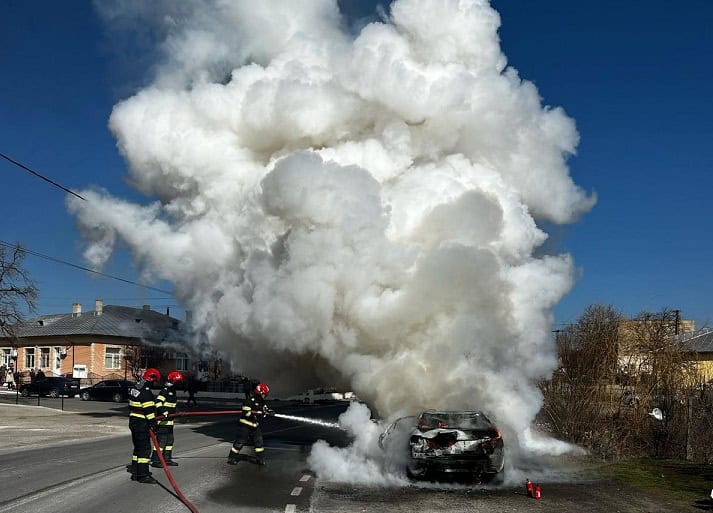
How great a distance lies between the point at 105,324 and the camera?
207 ft

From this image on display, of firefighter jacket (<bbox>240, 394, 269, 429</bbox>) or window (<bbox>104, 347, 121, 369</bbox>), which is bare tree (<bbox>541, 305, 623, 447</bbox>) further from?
window (<bbox>104, 347, 121, 369</bbox>)

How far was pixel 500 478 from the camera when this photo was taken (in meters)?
12.9

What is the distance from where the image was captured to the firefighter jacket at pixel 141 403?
515 inches

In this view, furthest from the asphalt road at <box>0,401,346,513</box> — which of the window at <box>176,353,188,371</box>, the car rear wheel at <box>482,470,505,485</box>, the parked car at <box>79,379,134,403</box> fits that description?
the window at <box>176,353,188,371</box>

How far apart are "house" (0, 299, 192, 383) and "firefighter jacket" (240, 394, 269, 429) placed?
38263 millimetres

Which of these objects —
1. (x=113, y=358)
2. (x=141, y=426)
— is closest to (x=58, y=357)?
(x=113, y=358)

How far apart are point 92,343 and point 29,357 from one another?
926cm

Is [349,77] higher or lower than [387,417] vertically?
higher

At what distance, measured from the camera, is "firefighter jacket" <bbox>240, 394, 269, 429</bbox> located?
15.9m

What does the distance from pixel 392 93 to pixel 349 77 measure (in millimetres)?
1504

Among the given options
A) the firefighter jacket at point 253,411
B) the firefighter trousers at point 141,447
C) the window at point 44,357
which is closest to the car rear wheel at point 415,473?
the firefighter jacket at point 253,411

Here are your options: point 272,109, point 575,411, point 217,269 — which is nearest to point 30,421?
point 217,269

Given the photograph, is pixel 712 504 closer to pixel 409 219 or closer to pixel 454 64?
pixel 409 219

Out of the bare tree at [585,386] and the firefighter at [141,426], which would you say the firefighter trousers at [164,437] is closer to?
the firefighter at [141,426]
